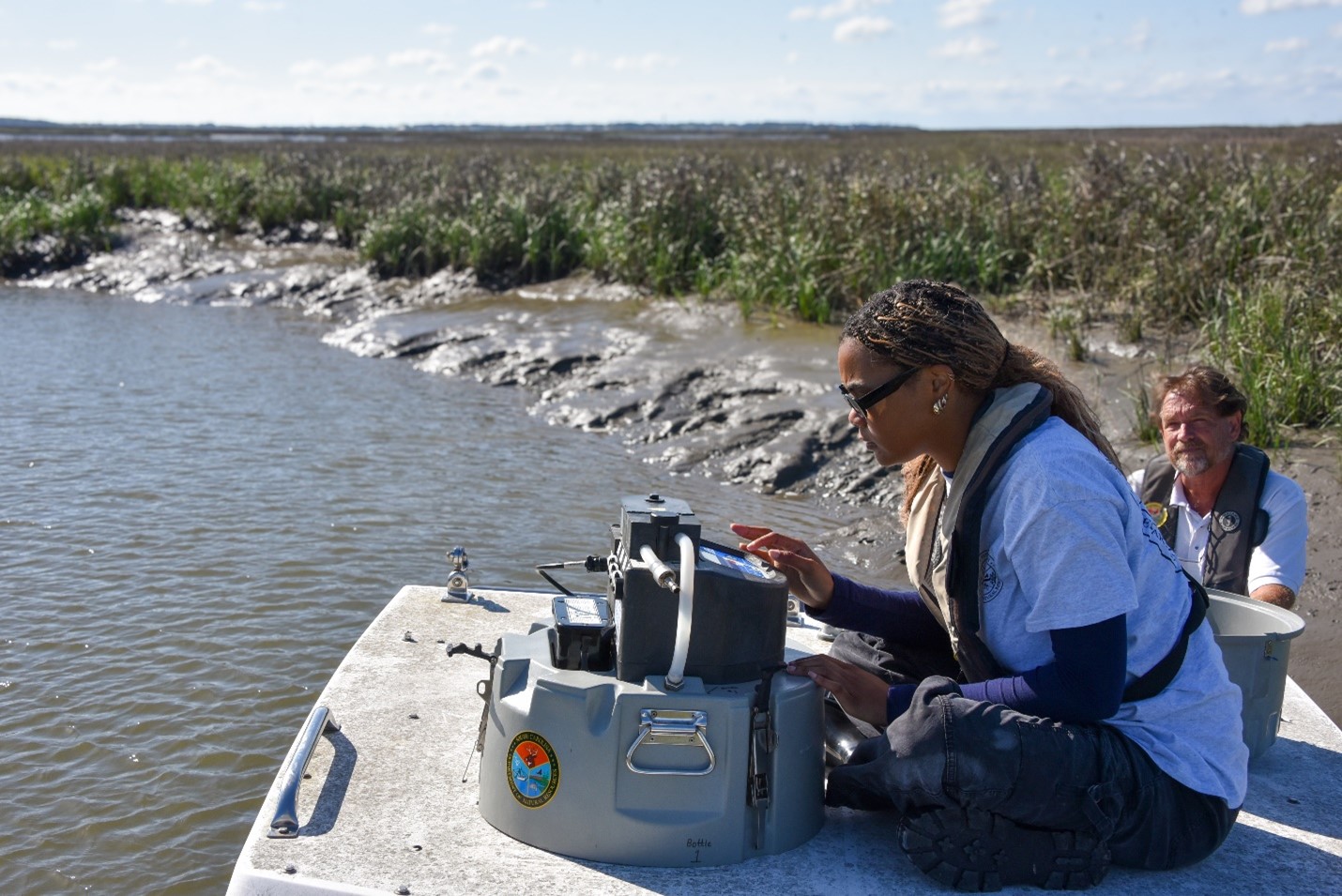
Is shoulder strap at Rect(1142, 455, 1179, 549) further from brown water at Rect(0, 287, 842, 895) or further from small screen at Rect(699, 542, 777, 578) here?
brown water at Rect(0, 287, 842, 895)

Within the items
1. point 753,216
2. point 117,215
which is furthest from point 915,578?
point 117,215

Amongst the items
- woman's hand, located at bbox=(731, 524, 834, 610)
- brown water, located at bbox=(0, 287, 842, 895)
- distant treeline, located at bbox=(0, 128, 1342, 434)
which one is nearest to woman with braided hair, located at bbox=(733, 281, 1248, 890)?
woman's hand, located at bbox=(731, 524, 834, 610)

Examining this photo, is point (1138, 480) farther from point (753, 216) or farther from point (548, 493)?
point (753, 216)

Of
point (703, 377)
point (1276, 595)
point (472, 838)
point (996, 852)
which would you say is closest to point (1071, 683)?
→ point (996, 852)

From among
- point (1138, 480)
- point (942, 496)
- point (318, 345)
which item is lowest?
point (318, 345)

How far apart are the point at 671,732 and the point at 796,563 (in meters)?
0.58

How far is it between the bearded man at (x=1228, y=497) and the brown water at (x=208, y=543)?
123 inches

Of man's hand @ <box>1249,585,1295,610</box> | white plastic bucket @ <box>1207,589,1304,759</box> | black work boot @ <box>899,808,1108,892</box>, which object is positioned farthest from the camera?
man's hand @ <box>1249,585,1295,610</box>

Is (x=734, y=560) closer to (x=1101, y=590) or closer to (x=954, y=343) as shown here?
(x=954, y=343)

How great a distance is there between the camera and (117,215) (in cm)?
2281

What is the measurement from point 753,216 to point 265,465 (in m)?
6.23

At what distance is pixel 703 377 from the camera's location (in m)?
10.4

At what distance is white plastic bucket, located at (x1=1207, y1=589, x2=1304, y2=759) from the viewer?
342 centimetres

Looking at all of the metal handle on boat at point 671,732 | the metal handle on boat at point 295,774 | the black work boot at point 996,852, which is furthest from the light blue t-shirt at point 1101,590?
the metal handle on boat at point 295,774
